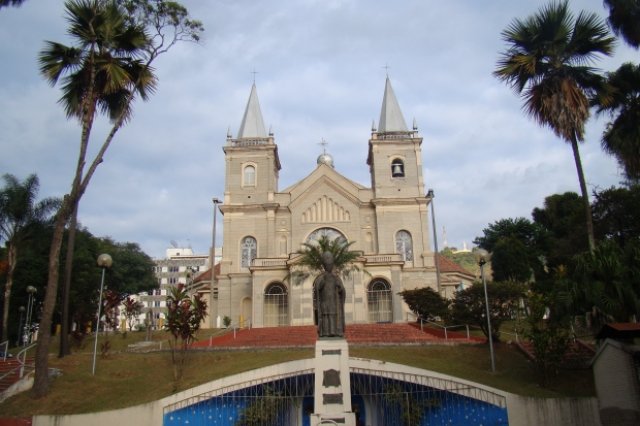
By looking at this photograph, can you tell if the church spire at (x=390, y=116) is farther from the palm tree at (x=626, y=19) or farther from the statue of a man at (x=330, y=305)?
the statue of a man at (x=330, y=305)

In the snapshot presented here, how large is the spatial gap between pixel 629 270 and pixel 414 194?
26595mm

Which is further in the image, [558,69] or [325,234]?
[325,234]

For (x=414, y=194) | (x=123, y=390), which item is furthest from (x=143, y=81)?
(x=414, y=194)

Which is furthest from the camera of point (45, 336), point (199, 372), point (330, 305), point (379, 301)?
point (379, 301)

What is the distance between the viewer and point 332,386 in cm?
1312

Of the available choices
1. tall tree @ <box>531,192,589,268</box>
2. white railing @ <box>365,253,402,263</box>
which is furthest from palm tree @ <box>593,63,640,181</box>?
white railing @ <box>365,253,402,263</box>

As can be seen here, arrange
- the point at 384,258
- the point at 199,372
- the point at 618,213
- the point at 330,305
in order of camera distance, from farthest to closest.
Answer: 1. the point at 384,258
2. the point at 618,213
3. the point at 199,372
4. the point at 330,305

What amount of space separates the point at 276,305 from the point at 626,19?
25.9m

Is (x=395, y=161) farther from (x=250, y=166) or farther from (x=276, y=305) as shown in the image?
(x=276, y=305)

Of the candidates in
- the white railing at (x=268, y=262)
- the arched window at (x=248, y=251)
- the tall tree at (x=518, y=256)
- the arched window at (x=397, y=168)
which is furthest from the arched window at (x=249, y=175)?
the tall tree at (x=518, y=256)

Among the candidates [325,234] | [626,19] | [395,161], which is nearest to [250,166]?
[325,234]

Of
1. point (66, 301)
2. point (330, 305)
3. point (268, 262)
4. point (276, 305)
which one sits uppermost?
point (268, 262)

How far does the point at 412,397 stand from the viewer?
17.1 meters

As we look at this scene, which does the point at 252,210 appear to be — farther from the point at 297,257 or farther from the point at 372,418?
the point at 372,418
